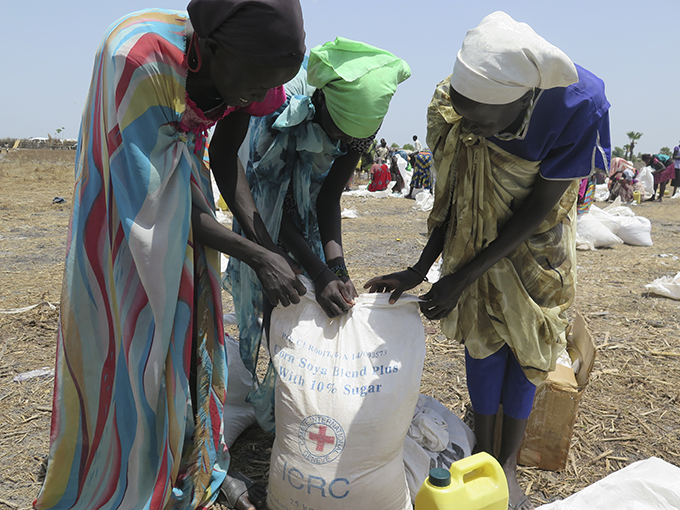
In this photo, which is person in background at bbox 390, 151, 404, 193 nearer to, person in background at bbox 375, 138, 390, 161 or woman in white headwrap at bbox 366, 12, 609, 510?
person in background at bbox 375, 138, 390, 161

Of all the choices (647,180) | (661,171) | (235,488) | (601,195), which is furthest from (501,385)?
(647,180)

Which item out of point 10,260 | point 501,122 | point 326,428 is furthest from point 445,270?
point 10,260

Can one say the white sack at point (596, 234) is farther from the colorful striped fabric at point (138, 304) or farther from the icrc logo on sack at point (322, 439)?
the colorful striped fabric at point (138, 304)

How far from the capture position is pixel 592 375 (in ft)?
9.36

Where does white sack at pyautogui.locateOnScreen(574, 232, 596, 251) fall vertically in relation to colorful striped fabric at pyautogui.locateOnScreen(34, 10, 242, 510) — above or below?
below

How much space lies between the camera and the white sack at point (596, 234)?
21.3 ft

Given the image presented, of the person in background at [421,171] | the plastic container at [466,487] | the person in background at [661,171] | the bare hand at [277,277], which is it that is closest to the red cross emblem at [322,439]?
the plastic container at [466,487]

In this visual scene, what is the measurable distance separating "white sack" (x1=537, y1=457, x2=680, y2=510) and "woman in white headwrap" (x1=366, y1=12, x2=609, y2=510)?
407mm

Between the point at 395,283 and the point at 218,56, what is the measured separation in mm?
933

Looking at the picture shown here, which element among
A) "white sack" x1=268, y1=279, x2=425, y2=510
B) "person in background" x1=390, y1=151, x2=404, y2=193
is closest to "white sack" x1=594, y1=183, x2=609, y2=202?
"person in background" x1=390, y1=151, x2=404, y2=193

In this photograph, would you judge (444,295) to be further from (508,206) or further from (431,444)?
(431,444)

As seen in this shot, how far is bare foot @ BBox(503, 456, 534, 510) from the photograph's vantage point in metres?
1.85

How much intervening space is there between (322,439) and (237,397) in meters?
0.81

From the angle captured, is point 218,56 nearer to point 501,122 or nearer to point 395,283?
point 501,122
